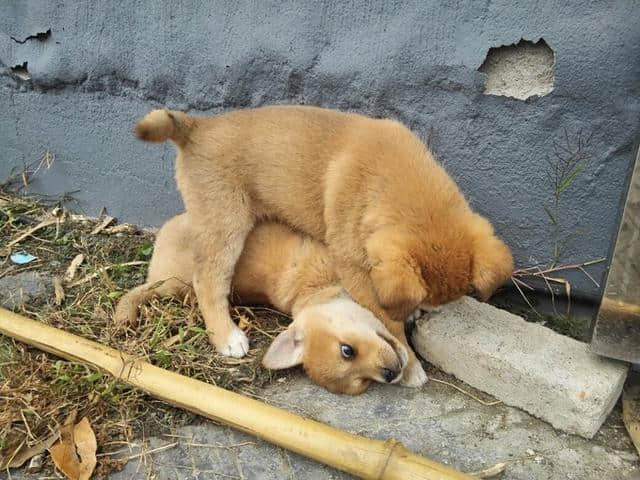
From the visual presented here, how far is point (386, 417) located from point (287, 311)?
931 millimetres

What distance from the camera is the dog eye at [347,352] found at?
3.11 meters

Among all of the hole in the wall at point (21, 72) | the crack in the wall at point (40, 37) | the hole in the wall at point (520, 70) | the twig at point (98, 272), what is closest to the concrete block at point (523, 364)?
the hole in the wall at point (520, 70)

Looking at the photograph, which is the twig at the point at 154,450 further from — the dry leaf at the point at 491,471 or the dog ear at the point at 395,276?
the dry leaf at the point at 491,471

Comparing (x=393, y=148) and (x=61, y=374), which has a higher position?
(x=393, y=148)

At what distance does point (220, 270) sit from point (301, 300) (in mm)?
450

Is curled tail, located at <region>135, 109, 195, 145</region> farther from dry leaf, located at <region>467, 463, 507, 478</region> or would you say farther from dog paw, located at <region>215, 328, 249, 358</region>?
dry leaf, located at <region>467, 463, 507, 478</region>

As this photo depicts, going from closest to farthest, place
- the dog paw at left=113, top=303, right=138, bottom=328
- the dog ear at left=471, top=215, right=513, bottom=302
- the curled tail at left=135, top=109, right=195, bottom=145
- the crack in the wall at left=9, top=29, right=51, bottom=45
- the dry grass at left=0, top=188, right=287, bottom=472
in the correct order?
the dog ear at left=471, top=215, right=513, bottom=302
the dry grass at left=0, top=188, right=287, bottom=472
the curled tail at left=135, top=109, right=195, bottom=145
the dog paw at left=113, top=303, right=138, bottom=328
the crack in the wall at left=9, top=29, right=51, bottom=45

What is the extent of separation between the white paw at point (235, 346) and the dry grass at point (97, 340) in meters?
0.04

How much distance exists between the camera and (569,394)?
2799 mm

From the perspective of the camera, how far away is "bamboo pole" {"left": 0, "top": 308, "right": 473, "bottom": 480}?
2475mm

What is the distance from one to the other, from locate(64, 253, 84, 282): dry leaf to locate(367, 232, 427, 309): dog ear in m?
2.19

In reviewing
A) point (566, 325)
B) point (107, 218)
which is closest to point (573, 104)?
point (566, 325)

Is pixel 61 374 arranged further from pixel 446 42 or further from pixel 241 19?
pixel 446 42

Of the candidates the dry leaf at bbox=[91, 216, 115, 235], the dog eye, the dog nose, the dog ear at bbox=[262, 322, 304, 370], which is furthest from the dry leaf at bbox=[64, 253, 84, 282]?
the dog nose
